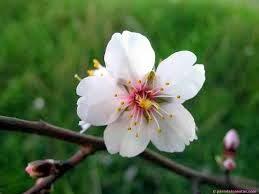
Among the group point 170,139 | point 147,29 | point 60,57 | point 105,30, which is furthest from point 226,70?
point 170,139

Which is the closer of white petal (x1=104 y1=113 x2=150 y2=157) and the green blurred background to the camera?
white petal (x1=104 y1=113 x2=150 y2=157)

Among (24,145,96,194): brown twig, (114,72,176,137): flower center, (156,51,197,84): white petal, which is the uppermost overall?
(156,51,197,84): white petal

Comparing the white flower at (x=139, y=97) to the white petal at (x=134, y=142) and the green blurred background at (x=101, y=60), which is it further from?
the green blurred background at (x=101, y=60)

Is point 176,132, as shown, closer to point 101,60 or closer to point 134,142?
point 134,142

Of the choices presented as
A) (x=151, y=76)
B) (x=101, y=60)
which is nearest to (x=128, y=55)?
(x=151, y=76)

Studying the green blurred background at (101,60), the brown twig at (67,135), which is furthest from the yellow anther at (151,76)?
the green blurred background at (101,60)

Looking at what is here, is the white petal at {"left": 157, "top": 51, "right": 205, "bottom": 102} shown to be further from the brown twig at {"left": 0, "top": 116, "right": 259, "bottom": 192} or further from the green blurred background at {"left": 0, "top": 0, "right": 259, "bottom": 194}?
the green blurred background at {"left": 0, "top": 0, "right": 259, "bottom": 194}

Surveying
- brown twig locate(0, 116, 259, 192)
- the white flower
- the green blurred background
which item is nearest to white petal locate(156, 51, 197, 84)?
the white flower
